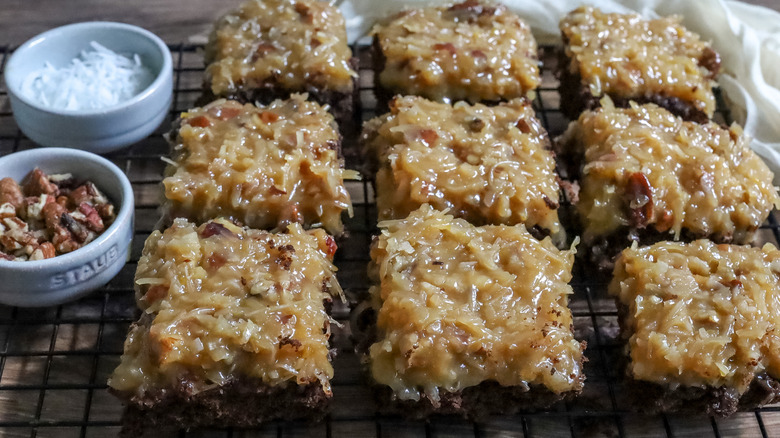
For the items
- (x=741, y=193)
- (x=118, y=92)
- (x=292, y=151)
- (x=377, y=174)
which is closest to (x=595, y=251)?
(x=741, y=193)

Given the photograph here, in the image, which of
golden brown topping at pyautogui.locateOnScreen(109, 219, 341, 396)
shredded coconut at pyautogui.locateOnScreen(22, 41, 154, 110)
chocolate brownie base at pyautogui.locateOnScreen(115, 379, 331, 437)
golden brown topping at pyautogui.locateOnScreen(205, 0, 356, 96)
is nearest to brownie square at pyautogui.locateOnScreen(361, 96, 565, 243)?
golden brown topping at pyautogui.locateOnScreen(205, 0, 356, 96)

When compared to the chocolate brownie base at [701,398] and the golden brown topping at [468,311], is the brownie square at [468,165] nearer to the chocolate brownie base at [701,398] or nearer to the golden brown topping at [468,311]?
the golden brown topping at [468,311]

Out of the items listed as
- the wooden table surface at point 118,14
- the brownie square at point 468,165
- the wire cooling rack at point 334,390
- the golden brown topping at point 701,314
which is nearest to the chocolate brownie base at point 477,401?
the wire cooling rack at point 334,390

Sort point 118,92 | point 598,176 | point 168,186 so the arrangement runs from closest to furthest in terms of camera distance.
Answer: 1. point 168,186
2. point 598,176
3. point 118,92

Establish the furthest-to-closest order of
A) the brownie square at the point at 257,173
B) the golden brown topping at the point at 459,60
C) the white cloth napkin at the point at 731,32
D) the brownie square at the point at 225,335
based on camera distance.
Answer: the white cloth napkin at the point at 731,32 < the golden brown topping at the point at 459,60 < the brownie square at the point at 257,173 < the brownie square at the point at 225,335

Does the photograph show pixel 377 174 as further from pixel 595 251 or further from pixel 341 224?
pixel 595 251

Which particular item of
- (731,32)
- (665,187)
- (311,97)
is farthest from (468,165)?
(731,32)

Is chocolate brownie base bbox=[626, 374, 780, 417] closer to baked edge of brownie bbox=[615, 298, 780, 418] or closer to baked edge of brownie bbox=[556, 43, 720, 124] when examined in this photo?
baked edge of brownie bbox=[615, 298, 780, 418]
